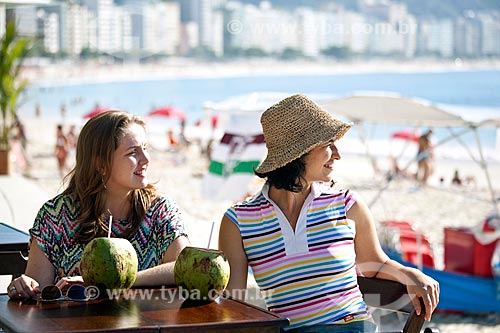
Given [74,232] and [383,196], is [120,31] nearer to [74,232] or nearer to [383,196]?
[383,196]

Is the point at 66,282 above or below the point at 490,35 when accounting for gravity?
above

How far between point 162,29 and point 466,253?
125m

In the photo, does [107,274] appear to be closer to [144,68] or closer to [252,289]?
[252,289]

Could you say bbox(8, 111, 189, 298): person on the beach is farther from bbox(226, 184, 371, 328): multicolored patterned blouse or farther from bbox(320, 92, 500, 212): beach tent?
bbox(320, 92, 500, 212): beach tent

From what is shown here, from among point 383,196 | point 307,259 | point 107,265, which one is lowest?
point 383,196

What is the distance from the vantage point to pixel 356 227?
271 centimetres

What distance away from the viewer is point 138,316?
204cm

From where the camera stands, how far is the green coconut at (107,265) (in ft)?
7.25

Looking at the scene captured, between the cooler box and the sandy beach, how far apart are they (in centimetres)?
38

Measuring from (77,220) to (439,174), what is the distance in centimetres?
2082

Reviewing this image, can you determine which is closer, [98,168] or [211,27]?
[98,168]

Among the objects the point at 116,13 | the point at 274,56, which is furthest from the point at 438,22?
the point at 116,13

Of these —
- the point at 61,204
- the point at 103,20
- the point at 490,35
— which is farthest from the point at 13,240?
the point at 103,20

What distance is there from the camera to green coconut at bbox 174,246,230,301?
2.21 meters
